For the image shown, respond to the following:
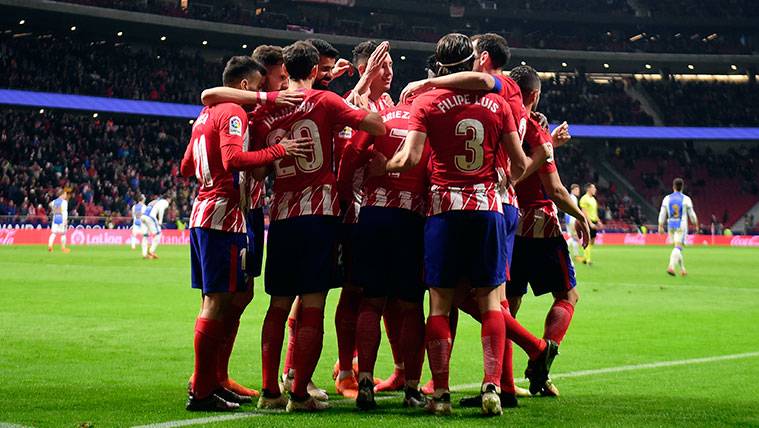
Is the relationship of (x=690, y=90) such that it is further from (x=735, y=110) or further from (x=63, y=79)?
(x=63, y=79)

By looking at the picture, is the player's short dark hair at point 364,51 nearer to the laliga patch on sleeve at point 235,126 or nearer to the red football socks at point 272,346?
the laliga patch on sleeve at point 235,126

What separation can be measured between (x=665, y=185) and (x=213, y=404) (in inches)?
2380

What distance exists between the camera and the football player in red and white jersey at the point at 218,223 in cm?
650

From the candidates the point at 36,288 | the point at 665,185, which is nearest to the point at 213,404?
the point at 36,288

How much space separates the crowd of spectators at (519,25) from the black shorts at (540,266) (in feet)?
166

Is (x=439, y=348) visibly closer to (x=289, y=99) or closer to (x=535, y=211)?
(x=535, y=211)

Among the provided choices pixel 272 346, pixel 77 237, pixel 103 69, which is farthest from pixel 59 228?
pixel 272 346

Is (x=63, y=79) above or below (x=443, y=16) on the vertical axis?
below

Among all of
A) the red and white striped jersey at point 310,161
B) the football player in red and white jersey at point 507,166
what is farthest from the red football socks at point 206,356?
the football player in red and white jersey at point 507,166

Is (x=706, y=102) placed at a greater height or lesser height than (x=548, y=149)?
greater

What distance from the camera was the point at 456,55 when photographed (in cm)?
656

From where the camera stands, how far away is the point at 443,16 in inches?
2640

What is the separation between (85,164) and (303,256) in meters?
41.8

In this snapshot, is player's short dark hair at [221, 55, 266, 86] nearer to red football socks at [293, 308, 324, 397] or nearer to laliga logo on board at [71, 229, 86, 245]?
red football socks at [293, 308, 324, 397]
